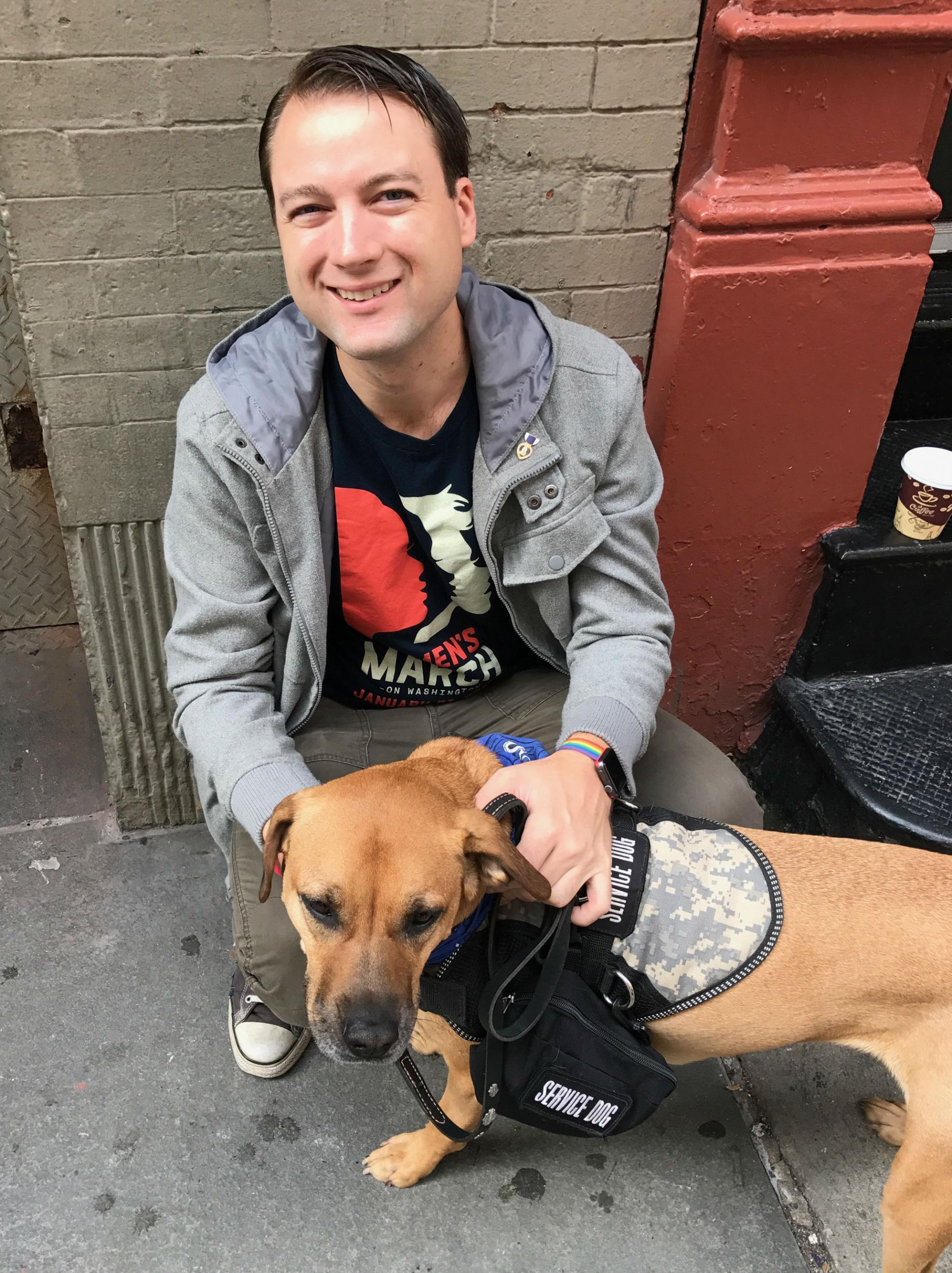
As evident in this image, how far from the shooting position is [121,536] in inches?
98.7

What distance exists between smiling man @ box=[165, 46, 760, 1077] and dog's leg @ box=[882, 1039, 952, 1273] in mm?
654

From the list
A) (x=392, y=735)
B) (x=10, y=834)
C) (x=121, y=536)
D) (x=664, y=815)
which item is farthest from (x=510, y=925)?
(x=10, y=834)

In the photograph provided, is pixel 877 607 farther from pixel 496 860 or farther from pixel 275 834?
pixel 275 834

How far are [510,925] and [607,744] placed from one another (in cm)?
40

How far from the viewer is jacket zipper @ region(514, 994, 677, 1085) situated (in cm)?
185

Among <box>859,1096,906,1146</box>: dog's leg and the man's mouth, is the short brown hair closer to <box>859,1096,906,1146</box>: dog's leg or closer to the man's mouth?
the man's mouth

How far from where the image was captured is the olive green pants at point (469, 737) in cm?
205

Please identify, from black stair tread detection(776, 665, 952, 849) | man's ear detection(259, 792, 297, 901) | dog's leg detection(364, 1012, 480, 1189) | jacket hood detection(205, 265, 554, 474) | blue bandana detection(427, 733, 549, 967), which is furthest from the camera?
black stair tread detection(776, 665, 952, 849)

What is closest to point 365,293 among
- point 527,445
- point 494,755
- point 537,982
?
point 527,445

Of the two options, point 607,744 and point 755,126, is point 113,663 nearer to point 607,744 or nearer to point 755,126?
point 607,744

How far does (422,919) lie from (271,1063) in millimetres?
919

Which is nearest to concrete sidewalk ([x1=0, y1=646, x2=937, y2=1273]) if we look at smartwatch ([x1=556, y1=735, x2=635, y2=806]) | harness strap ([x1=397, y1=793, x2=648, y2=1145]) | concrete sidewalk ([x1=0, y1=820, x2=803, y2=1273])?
concrete sidewalk ([x1=0, y1=820, x2=803, y2=1273])

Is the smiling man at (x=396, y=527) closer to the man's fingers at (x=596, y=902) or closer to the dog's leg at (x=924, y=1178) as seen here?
the man's fingers at (x=596, y=902)

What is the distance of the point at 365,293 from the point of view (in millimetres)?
1813
